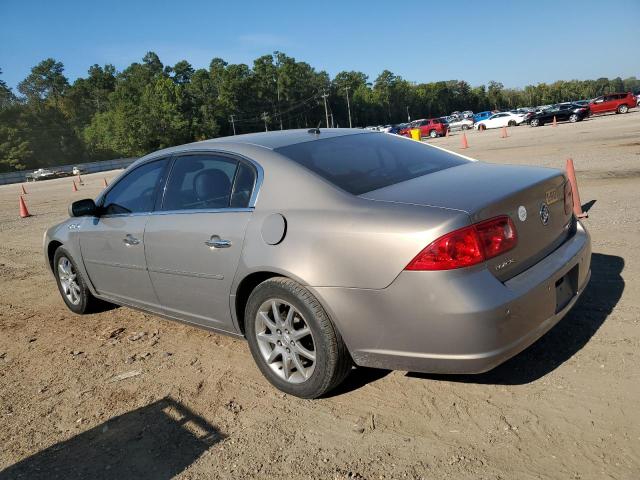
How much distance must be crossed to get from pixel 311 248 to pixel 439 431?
1175 mm

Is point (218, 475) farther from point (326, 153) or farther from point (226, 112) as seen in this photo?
point (226, 112)

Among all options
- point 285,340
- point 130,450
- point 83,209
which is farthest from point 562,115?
point 130,450

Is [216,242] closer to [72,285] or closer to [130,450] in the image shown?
[130,450]

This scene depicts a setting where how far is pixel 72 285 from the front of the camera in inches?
215

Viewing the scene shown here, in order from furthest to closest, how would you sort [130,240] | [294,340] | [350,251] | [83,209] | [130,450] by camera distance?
[83,209]
[130,240]
[294,340]
[130,450]
[350,251]

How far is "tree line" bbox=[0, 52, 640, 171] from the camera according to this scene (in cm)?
9162

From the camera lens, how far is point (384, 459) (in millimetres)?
2590

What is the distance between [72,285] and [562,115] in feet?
129

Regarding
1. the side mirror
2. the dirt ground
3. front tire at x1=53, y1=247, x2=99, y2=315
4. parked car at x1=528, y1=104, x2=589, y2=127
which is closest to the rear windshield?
the dirt ground

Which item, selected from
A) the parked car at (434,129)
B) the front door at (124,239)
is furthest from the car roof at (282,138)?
the parked car at (434,129)

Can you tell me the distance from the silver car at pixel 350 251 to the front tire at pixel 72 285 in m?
1.11

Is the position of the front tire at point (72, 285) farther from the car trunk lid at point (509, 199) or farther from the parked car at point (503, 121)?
the parked car at point (503, 121)

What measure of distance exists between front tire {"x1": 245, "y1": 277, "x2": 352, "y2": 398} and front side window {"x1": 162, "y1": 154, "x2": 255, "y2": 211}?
681 millimetres

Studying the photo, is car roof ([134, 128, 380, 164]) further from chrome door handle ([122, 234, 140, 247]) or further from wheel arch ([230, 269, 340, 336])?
wheel arch ([230, 269, 340, 336])
